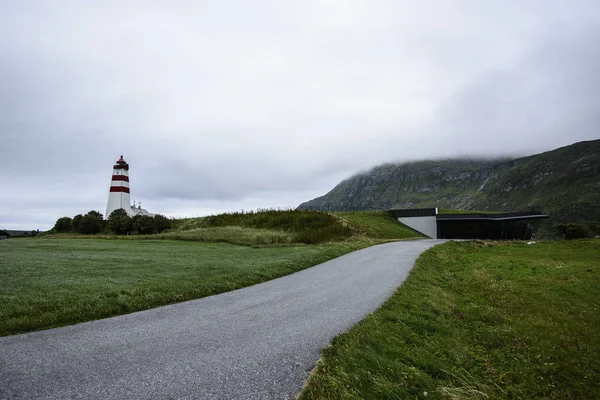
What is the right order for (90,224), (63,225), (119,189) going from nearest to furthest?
1. (90,224)
2. (63,225)
3. (119,189)

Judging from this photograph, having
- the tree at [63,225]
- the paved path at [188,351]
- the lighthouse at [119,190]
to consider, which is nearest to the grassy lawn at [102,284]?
the paved path at [188,351]

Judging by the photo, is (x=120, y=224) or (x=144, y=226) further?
(x=120, y=224)

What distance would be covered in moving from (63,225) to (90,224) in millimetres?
9940

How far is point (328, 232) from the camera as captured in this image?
39.2m

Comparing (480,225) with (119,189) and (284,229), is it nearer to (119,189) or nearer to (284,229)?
(284,229)

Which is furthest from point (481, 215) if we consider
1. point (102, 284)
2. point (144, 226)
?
point (102, 284)

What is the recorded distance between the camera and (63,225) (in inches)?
2164

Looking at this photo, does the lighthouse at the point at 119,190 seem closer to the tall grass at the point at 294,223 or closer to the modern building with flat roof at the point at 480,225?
the tall grass at the point at 294,223

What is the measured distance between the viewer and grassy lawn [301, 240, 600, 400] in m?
5.56

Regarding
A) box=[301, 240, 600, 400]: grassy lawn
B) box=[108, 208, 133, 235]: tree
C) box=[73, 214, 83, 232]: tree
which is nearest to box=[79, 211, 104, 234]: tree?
box=[73, 214, 83, 232]: tree

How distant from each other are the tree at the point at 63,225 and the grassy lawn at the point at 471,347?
5997 cm

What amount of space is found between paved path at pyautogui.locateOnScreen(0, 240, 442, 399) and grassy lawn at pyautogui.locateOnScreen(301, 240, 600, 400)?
76 centimetres

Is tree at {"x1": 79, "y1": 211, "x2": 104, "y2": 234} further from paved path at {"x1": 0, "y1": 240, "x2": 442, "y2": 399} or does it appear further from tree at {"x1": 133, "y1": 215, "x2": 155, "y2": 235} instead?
paved path at {"x1": 0, "y1": 240, "x2": 442, "y2": 399}

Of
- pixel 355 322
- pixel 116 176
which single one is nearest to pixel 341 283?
pixel 355 322
